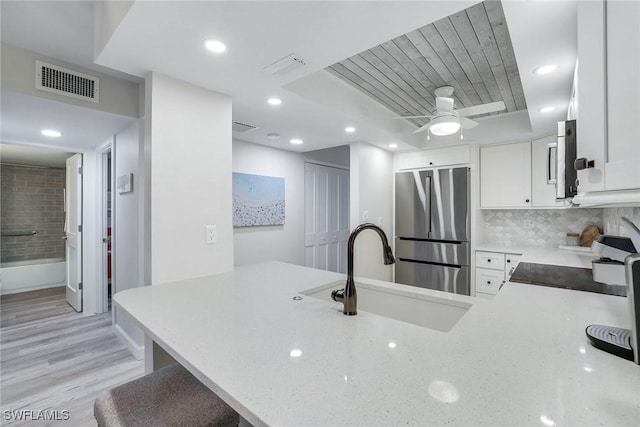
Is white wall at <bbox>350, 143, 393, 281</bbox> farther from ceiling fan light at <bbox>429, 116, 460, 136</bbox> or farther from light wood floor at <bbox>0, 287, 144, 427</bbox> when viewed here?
light wood floor at <bbox>0, 287, 144, 427</bbox>

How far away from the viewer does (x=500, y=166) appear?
11.5ft

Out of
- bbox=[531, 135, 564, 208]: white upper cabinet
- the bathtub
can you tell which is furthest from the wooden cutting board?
the bathtub

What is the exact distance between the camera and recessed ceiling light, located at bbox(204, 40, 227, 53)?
147 cm

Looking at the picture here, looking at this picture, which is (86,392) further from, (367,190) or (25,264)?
(25,264)

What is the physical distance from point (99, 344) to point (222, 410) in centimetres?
264

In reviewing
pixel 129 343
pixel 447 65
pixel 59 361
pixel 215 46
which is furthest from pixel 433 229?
pixel 59 361

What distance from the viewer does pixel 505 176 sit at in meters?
3.48

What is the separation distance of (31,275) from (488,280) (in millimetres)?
6739

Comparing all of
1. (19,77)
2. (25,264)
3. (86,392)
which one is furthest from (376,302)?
(25,264)

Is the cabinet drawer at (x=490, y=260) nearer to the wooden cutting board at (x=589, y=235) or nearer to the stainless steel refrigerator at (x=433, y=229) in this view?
the stainless steel refrigerator at (x=433, y=229)

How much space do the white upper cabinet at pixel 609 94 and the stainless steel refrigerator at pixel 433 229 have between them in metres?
2.72

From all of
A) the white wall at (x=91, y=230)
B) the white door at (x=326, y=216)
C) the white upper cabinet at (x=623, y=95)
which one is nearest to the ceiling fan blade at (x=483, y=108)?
the white upper cabinet at (x=623, y=95)

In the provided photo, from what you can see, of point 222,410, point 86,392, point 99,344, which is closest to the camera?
point 222,410

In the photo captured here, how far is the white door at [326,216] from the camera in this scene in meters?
4.57
